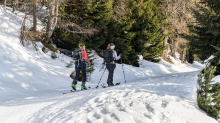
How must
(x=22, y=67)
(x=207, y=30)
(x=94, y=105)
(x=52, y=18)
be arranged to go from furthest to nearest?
(x=52, y=18) < (x=22, y=67) < (x=207, y=30) < (x=94, y=105)

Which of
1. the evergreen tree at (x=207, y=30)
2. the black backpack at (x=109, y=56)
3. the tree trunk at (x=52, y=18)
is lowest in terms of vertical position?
the black backpack at (x=109, y=56)

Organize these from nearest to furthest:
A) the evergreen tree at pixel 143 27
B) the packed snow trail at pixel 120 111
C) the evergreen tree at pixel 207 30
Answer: the packed snow trail at pixel 120 111
the evergreen tree at pixel 207 30
the evergreen tree at pixel 143 27

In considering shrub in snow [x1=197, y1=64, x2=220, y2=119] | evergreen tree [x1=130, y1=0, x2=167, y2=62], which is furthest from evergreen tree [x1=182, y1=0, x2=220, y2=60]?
evergreen tree [x1=130, y1=0, x2=167, y2=62]

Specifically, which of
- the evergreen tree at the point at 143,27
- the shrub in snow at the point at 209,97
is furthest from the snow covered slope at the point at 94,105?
the evergreen tree at the point at 143,27

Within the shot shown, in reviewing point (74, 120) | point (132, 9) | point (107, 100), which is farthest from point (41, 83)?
point (132, 9)

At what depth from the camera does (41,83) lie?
903cm

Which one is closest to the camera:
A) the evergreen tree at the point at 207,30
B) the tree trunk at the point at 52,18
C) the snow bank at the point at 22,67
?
the snow bank at the point at 22,67

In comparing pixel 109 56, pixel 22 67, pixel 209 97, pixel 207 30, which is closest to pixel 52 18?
pixel 22 67

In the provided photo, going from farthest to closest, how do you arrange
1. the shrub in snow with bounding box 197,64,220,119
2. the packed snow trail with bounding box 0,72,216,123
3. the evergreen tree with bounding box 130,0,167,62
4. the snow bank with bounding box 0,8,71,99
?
1. the evergreen tree with bounding box 130,0,167,62
2. the snow bank with bounding box 0,8,71,99
3. the shrub in snow with bounding box 197,64,220,119
4. the packed snow trail with bounding box 0,72,216,123

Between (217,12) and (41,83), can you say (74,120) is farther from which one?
(217,12)

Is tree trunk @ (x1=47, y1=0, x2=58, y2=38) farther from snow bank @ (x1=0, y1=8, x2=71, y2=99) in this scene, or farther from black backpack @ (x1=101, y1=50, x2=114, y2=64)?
black backpack @ (x1=101, y1=50, x2=114, y2=64)

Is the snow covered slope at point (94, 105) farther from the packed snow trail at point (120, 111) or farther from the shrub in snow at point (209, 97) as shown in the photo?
the shrub in snow at point (209, 97)

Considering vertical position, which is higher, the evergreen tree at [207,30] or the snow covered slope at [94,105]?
the evergreen tree at [207,30]

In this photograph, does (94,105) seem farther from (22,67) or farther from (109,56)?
(22,67)
